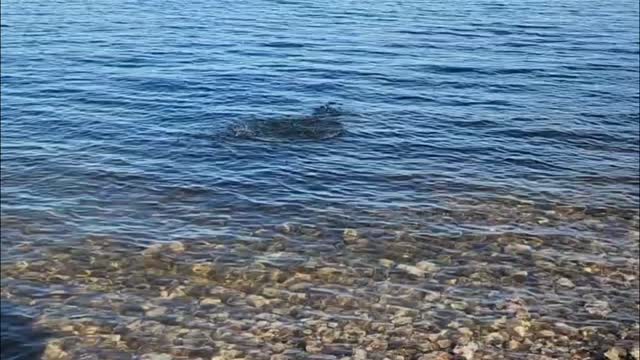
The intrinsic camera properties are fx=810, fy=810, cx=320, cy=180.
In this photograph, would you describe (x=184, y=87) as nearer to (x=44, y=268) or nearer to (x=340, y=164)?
(x=340, y=164)

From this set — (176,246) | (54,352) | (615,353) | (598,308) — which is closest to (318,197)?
(176,246)

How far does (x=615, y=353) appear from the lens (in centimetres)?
1134

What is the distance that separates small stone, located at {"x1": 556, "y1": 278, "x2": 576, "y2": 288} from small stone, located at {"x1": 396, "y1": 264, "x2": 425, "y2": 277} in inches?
89.7

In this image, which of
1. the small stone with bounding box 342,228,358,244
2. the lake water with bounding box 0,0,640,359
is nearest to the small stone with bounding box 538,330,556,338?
the lake water with bounding box 0,0,640,359

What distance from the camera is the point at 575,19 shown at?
4469 centimetres

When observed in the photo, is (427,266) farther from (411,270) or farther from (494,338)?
(494,338)

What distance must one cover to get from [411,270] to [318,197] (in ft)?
13.4

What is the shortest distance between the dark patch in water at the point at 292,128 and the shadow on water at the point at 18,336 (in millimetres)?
10525

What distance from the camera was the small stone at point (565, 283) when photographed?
13.5m

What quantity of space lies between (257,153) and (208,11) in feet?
87.7

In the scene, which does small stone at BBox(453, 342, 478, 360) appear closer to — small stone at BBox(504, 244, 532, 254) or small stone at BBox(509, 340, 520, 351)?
small stone at BBox(509, 340, 520, 351)

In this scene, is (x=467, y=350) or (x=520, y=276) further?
(x=520, y=276)

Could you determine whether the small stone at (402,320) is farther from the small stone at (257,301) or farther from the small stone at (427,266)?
the small stone at (257,301)

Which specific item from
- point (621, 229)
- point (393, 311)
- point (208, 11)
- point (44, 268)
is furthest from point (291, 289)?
point (208, 11)
